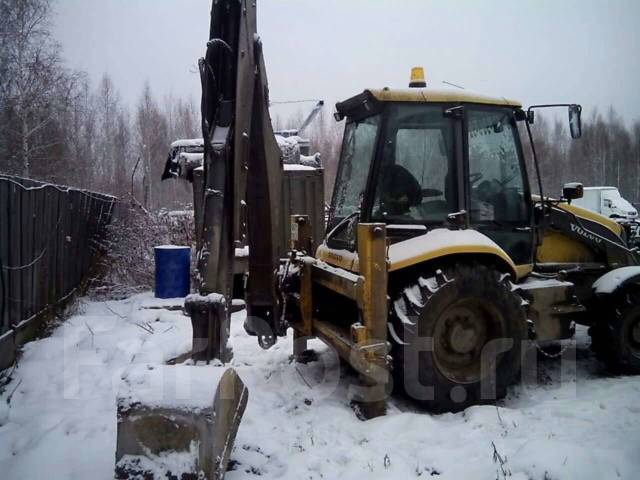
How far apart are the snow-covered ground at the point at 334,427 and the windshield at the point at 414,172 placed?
5.11 ft

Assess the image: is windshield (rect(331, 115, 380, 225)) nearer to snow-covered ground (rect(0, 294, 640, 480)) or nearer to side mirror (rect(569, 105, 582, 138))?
snow-covered ground (rect(0, 294, 640, 480))

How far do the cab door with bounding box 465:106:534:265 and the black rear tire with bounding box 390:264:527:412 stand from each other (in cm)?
61

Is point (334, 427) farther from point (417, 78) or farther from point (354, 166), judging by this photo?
point (417, 78)

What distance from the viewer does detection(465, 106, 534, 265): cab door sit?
426 cm

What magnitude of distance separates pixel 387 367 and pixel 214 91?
89.4 inches

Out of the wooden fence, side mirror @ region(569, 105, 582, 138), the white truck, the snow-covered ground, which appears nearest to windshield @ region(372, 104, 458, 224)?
side mirror @ region(569, 105, 582, 138)

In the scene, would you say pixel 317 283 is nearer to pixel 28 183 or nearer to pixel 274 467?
pixel 274 467

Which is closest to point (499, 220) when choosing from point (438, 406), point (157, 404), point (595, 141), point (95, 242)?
point (438, 406)

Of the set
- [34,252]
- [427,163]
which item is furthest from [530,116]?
[34,252]

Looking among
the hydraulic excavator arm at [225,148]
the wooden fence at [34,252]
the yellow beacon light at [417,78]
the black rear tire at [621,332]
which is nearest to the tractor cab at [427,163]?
the yellow beacon light at [417,78]

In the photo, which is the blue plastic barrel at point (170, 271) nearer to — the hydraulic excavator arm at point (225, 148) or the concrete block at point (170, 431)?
the hydraulic excavator arm at point (225, 148)

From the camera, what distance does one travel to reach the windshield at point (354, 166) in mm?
4289

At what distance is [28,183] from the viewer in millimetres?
5449

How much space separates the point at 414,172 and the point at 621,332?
250 cm
